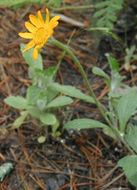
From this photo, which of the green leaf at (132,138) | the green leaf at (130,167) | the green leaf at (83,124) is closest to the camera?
the green leaf at (130,167)

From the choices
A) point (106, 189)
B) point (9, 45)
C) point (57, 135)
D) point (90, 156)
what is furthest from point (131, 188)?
point (9, 45)

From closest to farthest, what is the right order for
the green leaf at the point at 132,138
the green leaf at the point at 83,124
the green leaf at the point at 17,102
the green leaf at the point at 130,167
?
the green leaf at the point at 130,167 → the green leaf at the point at 132,138 → the green leaf at the point at 83,124 → the green leaf at the point at 17,102

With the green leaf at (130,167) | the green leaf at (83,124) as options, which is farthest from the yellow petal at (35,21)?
the green leaf at (130,167)

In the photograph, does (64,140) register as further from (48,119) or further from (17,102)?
(17,102)

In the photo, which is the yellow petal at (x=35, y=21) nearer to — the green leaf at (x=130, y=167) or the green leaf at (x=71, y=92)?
the green leaf at (x=71, y=92)

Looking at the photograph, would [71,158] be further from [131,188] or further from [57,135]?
[131,188]

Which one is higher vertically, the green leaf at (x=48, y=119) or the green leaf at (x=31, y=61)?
the green leaf at (x=31, y=61)

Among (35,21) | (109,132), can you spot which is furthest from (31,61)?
(109,132)
